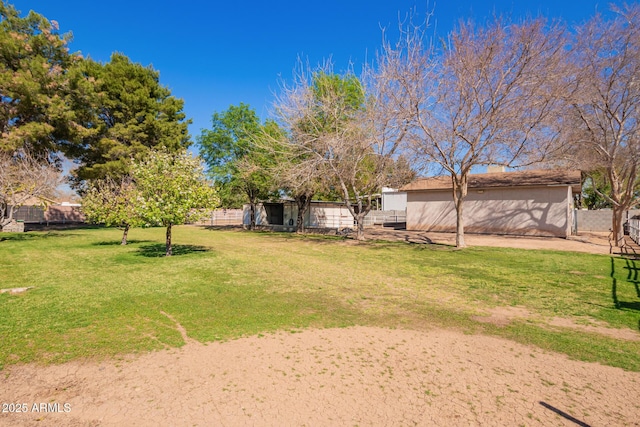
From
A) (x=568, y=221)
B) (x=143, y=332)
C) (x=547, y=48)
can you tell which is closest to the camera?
(x=143, y=332)

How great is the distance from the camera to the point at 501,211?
2342 centimetres

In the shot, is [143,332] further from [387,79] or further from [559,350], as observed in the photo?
[387,79]

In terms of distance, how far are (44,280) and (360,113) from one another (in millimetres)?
14573

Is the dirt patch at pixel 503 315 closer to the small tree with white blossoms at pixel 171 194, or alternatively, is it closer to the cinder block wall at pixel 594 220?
the small tree with white blossoms at pixel 171 194

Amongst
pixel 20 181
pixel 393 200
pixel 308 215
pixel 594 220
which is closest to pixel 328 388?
pixel 20 181

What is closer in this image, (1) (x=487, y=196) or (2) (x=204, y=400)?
(2) (x=204, y=400)

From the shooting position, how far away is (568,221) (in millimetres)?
21109

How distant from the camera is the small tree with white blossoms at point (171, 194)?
11938 millimetres

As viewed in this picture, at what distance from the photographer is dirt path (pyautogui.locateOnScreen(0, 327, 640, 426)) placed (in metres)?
3.20

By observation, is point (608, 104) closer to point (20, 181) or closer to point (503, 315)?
point (503, 315)

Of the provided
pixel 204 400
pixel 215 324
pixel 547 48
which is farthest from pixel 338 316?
pixel 547 48

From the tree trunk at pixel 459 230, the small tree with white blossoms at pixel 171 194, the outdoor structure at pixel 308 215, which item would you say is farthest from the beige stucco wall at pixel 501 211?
the small tree with white blossoms at pixel 171 194

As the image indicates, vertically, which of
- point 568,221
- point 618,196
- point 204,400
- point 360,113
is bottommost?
point 204,400

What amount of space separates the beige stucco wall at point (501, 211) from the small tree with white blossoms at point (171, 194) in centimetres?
1816
